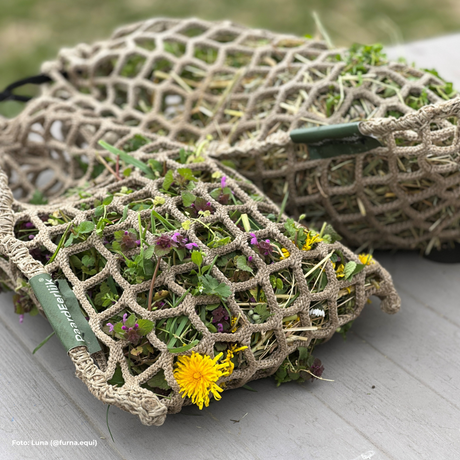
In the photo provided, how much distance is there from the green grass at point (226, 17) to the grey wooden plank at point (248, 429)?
8.40ft

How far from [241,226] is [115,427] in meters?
0.42

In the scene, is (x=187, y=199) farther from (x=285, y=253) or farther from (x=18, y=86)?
(x=18, y=86)

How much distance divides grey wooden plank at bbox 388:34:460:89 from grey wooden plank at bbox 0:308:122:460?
5.43 feet

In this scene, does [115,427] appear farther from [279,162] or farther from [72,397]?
[279,162]

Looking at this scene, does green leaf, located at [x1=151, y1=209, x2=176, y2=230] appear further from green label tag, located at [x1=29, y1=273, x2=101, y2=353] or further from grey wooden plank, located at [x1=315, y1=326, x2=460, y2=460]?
grey wooden plank, located at [x1=315, y1=326, x2=460, y2=460]

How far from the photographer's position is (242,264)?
1.03 meters

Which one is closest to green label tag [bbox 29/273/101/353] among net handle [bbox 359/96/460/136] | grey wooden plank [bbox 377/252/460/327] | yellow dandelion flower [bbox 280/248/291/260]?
yellow dandelion flower [bbox 280/248/291/260]

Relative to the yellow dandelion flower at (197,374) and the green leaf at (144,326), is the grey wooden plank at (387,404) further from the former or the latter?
the green leaf at (144,326)

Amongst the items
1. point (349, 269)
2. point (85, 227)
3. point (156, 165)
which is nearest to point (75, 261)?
point (85, 227)

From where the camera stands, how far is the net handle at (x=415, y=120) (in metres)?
1.09

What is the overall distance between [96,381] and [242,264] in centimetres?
30

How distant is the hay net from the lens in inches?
49.9

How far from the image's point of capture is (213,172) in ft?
4.03

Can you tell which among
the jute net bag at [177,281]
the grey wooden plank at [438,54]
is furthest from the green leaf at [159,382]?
the grey wooden plank at [438,54]
